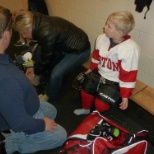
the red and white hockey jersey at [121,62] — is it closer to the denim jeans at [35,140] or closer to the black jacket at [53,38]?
the black jacket at [53,38]

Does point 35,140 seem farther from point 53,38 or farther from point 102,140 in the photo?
point 53,38

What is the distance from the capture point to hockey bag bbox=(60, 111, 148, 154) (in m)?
1.19

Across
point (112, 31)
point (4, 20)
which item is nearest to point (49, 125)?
point (4, 20)

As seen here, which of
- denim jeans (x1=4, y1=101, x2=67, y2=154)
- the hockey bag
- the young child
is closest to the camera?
the hockey bag

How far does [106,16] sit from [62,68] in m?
0.66

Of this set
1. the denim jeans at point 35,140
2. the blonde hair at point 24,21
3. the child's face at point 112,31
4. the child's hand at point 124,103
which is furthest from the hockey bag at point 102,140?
the blonde hair at point 24,21

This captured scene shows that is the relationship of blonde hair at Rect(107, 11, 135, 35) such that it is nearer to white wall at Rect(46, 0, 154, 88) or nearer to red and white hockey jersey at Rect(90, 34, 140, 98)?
red and white hockey jersey at Rect(90, 34, 140, 98)

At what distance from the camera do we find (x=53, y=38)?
1.82m

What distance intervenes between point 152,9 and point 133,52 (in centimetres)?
40

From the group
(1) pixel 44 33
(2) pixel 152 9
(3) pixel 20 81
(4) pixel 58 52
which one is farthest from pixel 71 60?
(3) pixel 20 81

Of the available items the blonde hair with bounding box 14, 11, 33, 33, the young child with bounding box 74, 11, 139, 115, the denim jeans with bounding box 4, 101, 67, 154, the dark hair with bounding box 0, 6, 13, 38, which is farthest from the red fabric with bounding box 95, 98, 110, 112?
the dark hair with bounding box 0, 6, 13, 38

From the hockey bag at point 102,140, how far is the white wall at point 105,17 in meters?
0.71

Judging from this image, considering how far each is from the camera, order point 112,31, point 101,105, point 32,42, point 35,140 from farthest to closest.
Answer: point 32,42, point 101,105, point 112,31, point 35,140

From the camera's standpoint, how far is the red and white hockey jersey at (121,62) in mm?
1438
